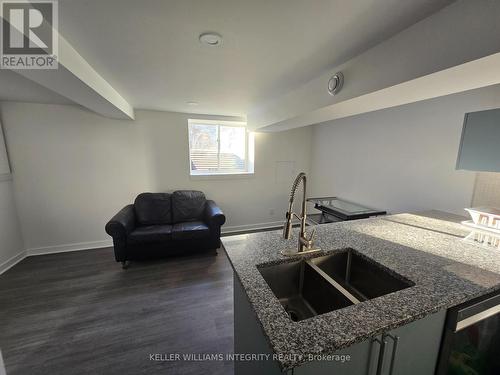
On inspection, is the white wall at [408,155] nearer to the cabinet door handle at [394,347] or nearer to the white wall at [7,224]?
the cabinet door handle at [394,347]

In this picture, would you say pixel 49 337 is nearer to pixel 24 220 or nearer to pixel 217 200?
pixel 24 220

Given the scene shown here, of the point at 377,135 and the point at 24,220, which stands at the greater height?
the point at 377,135

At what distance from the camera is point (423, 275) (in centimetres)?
99

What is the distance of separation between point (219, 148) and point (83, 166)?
2218 millimetres

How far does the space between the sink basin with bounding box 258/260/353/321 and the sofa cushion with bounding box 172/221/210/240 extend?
1.97 metres

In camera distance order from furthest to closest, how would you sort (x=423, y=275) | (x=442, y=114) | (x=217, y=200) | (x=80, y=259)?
(x=217, y=200) < (x=80, y=259) < (x=442, y=114) < (x=423, y=275)

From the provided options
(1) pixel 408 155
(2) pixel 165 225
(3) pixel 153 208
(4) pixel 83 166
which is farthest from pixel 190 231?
(1) pixel 408 155

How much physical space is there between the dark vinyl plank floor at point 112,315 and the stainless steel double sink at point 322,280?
0.89m

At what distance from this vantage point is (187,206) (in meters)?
3.39

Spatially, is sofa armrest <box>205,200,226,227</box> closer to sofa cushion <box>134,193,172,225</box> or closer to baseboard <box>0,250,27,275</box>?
sofa cushion <box>134,193,172,225</box>

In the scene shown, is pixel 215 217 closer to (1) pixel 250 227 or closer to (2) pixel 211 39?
(1) pixel 250 227

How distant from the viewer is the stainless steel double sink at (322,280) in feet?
3.50


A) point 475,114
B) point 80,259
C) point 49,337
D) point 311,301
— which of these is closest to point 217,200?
point 80,259

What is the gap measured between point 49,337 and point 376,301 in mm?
2573
